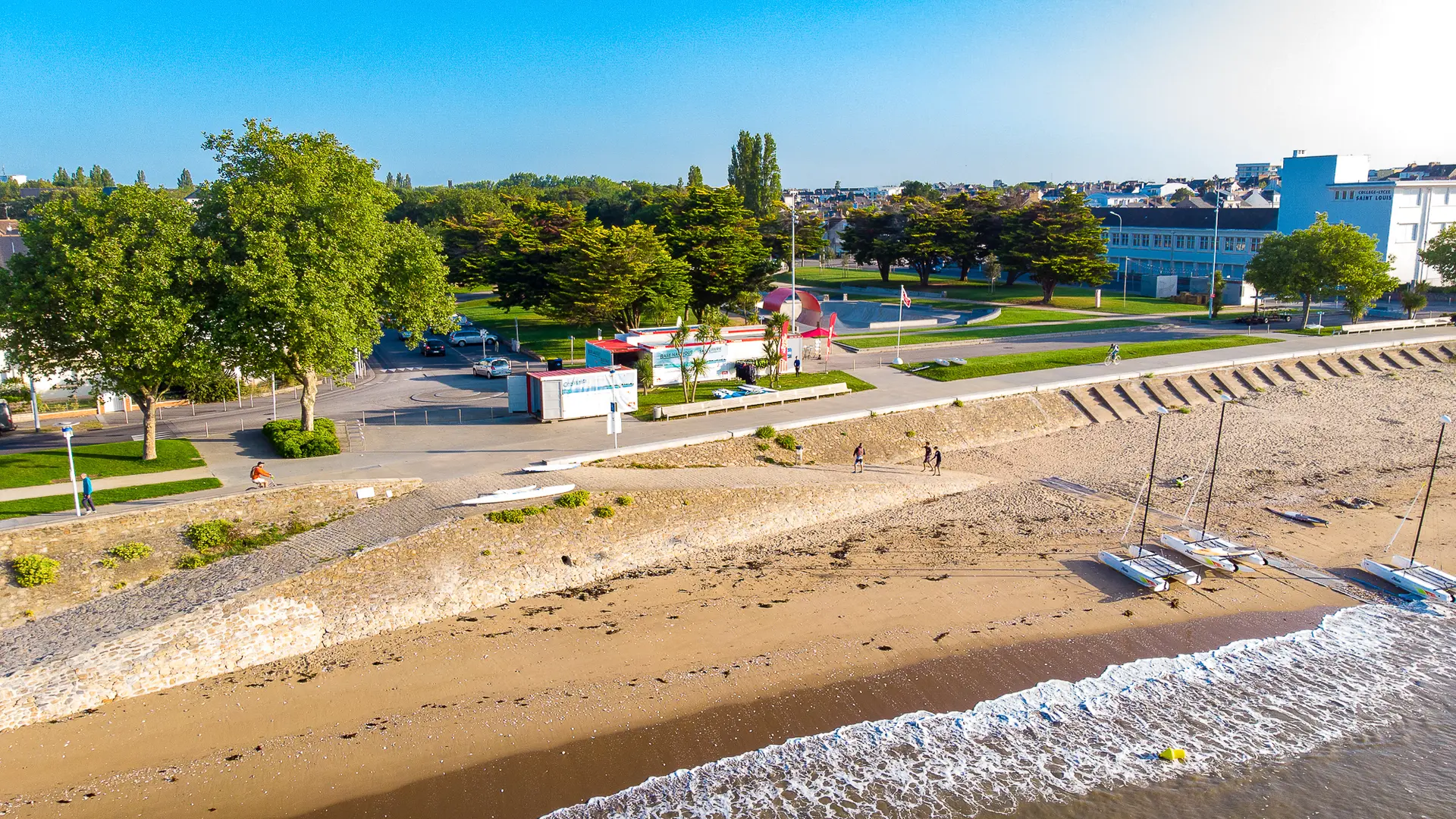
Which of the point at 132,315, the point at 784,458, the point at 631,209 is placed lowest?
the point at 784,458

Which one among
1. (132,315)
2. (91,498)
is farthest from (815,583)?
(132,315)

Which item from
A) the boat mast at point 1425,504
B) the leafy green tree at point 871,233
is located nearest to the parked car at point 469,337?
the leafy green tree at point 871,233

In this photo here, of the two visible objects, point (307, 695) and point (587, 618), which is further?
point (587, 618)

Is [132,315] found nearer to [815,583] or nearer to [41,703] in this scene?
[41,703]

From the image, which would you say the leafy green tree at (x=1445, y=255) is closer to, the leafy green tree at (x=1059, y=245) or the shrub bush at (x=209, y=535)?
the leafy green tree at (x=1059, y=245)

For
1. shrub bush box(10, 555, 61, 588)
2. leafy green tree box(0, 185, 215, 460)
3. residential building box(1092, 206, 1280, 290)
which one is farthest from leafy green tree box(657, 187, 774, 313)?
shrub bush box(10, 555, 61, 588)

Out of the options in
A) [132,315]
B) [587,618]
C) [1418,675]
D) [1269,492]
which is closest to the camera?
[1418,675]
